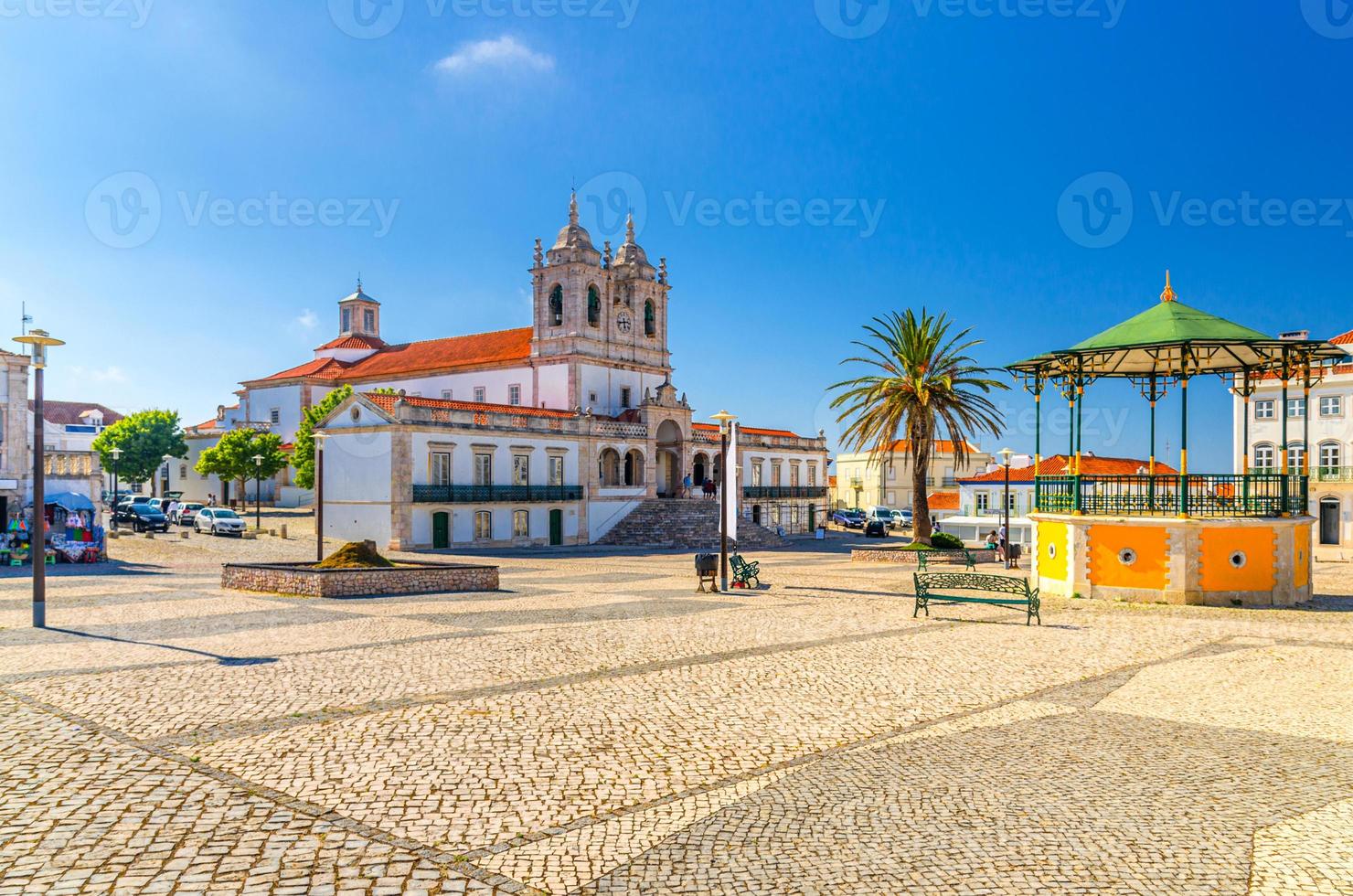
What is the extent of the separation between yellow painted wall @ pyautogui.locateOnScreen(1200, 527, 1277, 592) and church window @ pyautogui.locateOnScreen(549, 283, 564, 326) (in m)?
41.2

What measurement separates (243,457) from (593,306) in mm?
22389

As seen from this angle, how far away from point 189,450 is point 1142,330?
69.6m

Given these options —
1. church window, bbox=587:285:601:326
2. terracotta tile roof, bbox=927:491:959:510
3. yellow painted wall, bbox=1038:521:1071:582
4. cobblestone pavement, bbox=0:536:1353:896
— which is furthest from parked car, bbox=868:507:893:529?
cobblestone pavement, bbox=0:536:1353:896

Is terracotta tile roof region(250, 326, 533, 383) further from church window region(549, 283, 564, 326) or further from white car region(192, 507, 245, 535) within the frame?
white car region(192, 507, 245, 535)

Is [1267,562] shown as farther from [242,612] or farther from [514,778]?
[242,612]

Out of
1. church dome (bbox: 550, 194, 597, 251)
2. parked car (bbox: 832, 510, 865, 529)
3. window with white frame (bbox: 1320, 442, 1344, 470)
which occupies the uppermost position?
church dome (bbox: 550, 194, 597, 251)

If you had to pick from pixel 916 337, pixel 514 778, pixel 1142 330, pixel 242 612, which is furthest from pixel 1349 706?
pixel 916 337

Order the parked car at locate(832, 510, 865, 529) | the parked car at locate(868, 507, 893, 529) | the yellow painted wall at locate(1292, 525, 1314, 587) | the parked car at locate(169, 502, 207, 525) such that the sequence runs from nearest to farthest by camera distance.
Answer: the yellow painted wall at locate(1292, 525, 1314, 587), the parked car at locate(169, 502, 207, 525), the parked car at locate(868, 507, 893, 529), the parked car at locate(832, 510, 865, 529)

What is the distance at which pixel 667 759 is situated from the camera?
8.37 meters

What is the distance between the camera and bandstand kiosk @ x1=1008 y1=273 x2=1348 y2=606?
20.4 metres

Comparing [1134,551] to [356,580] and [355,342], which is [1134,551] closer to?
[356,580]

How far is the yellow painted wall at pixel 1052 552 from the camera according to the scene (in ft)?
71.9

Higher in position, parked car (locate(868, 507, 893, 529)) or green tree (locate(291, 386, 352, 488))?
green tree (locate(291, 386, 352, 488))

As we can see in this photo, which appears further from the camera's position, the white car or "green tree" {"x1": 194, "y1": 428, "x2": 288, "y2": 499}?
"green tree" {"x1": 194, "y1": 428, "x2": 288, "y2": 499}
